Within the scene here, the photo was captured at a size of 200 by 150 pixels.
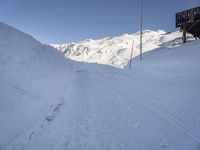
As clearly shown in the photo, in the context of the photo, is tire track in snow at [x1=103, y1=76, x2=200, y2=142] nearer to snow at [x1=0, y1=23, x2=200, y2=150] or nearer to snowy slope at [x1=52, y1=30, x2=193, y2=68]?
snow at [x1=0, y1=23, x2=200, y2=150]

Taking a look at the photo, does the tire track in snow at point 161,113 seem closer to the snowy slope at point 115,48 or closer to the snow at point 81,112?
the snow at point 81,112

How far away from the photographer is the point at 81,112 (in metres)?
8.59

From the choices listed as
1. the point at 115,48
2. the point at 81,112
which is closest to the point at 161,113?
the point at 81,112

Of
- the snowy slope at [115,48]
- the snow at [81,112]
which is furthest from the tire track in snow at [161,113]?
the snowy slope at [115,48]

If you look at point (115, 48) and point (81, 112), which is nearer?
point (81, 112)

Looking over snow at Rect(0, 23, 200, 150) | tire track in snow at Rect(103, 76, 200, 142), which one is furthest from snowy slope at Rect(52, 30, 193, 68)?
snow at Rect(0, 23, 200, 150)

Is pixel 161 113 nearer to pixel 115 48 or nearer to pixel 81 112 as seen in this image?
pixel 81 112

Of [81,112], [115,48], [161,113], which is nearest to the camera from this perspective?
[161,113]

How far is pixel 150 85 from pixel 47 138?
27.1ft

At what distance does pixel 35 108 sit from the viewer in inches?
315

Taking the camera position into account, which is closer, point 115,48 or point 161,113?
point 161,113

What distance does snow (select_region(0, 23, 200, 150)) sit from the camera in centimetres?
631

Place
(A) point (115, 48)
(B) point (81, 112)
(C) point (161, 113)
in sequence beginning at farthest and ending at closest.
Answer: (A) point (115, 48) → (B) point (81, 112) → (C) point (161, 113)

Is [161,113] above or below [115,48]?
below
